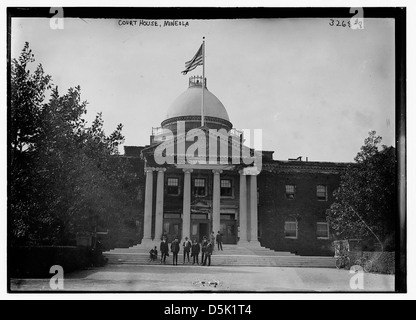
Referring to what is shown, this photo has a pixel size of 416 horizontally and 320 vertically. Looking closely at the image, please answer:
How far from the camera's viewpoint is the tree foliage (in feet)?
43.8

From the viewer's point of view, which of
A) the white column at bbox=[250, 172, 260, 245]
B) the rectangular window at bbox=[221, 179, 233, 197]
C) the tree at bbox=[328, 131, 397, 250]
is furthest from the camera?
the rectangular window at bbox=[221, 179, 233, 197]

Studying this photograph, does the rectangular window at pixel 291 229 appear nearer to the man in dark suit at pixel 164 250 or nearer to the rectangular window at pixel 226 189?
the rectangular window at pixel 226 189

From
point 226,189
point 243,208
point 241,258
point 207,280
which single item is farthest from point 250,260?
point 226,189

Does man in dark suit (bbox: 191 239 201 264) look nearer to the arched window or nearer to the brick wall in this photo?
the brick wall

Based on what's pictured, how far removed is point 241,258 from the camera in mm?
17547

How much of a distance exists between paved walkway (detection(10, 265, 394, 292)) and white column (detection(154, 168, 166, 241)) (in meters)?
1.42

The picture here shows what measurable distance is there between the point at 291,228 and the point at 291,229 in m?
0.18

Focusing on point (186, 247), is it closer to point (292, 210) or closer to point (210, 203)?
point (210, 203)

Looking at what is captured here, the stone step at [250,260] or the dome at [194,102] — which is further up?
the dome at [194,102]

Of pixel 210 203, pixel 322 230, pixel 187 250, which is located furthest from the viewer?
pixel 210 203

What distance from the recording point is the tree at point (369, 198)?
12977 mm

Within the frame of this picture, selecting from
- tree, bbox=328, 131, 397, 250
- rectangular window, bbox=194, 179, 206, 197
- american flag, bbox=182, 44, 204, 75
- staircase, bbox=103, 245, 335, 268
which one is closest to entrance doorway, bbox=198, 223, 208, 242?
staircase, bbox=103, 245, 335, 268

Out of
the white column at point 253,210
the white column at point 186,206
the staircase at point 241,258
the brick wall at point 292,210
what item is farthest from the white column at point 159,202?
the brick wall at point 292,210
